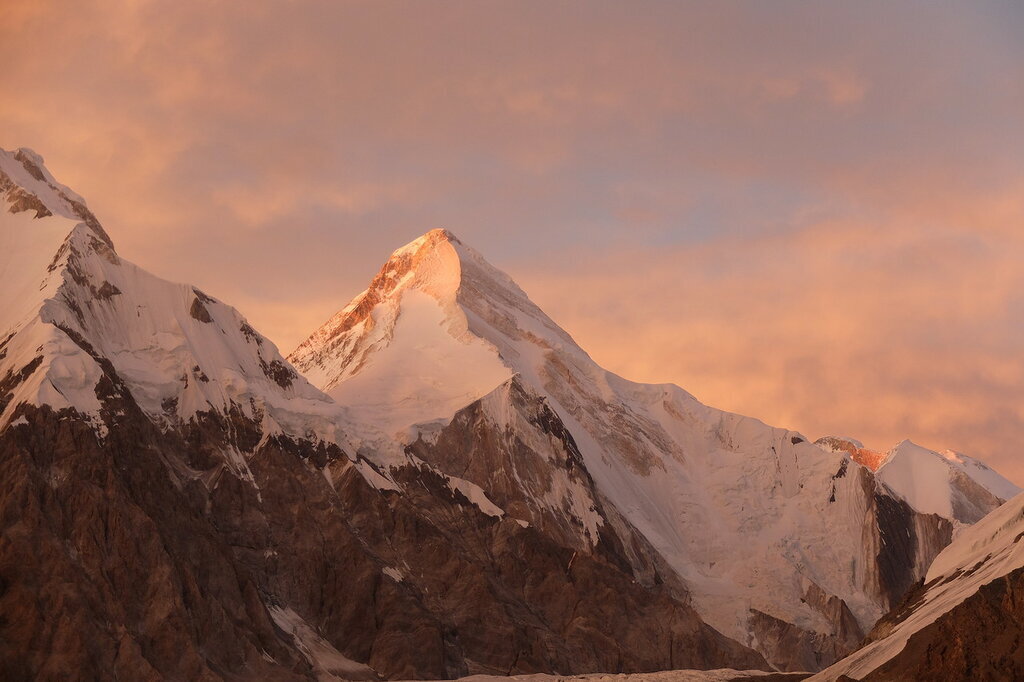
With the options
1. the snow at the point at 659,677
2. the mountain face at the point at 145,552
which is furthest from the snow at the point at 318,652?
the snow at the point at 659,677

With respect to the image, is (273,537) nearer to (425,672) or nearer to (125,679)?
(425,672)

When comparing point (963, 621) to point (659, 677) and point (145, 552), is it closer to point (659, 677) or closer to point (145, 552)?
point (659, 677)

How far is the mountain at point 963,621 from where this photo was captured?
384ft

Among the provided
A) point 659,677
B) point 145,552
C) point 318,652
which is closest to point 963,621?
point 659,677

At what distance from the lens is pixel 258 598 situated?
584 feet

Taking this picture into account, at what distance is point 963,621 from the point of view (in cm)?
12056

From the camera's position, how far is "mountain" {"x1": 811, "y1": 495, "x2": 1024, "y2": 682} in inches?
4609

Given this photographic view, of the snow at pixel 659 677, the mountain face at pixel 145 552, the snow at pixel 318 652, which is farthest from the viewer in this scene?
the snow at pixel 318 652

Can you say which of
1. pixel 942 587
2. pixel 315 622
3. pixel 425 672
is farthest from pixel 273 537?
pixel 942 587

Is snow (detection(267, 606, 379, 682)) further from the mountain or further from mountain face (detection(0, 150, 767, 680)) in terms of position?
the mountain

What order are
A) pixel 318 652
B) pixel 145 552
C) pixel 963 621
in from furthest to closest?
pixel 318 652, pixel 145 552, pixel 963 621

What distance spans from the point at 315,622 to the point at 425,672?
551 inches

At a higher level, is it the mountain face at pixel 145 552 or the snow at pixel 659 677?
the mountain face at pixel 145 552

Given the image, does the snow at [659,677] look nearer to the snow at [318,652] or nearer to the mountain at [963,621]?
the snow at [318,652]
